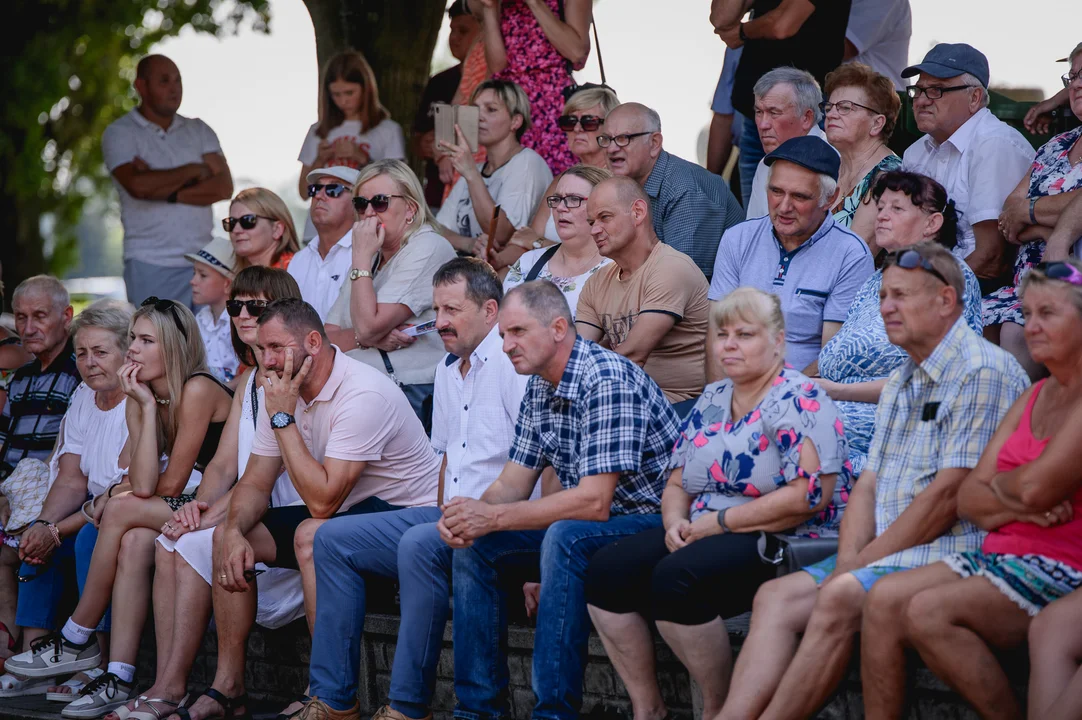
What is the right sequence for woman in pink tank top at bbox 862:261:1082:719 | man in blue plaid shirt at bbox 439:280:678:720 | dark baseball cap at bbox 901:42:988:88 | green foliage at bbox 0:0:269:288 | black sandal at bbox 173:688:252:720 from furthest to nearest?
1. green foliage at bbox 0:0:269:288
2. dark baseball cap at bbox 901:42:988:88
3. black sandal at bbox 173:688:252:720
4. man in blue plaid shirt at bbox 439:280:678:720
5. woman in pink tank top at bbox 862:261:1082:719

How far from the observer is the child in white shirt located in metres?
7.25

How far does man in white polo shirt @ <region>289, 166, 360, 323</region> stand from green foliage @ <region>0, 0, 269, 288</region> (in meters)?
5.63

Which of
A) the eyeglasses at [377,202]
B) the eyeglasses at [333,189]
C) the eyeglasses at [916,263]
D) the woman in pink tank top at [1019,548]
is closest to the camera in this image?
the woman in pink tank top at [1019,548]

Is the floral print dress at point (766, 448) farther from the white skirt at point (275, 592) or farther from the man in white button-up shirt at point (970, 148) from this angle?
the white skirt at point (275, 592)

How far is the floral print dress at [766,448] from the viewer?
4004 mm

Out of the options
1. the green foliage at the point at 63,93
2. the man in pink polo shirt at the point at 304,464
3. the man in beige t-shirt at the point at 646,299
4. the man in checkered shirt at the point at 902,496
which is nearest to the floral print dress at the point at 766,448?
the man in checkered shirt at the point at 902,496

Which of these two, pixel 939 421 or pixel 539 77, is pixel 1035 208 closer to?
pixel 939 421

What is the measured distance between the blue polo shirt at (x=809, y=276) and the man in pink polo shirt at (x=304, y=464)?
1.58 metres

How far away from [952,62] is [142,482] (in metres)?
4.04

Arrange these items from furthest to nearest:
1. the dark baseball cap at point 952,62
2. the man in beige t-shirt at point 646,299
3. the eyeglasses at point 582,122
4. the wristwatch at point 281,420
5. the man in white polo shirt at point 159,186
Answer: the man in white polo shirt at point 159,186 < the eyeglasses at point 582,122 < the dark baseball cap at point 952,62 < the man in beige t-shirt at point 646,299 < the wristwatch at point 281,420

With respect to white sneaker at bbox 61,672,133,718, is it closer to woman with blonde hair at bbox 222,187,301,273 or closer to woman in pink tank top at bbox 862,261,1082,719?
woman with blonde hair at bbox 222,187,301,273

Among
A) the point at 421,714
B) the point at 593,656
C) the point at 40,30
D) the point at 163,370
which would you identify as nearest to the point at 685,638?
the point at 593,656

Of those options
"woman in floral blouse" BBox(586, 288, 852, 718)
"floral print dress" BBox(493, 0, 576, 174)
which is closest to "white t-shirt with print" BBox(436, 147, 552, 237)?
"floral print dress" BBox(493, 0, 576, 174)

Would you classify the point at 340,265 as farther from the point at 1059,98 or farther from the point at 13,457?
the point at 1059,98
